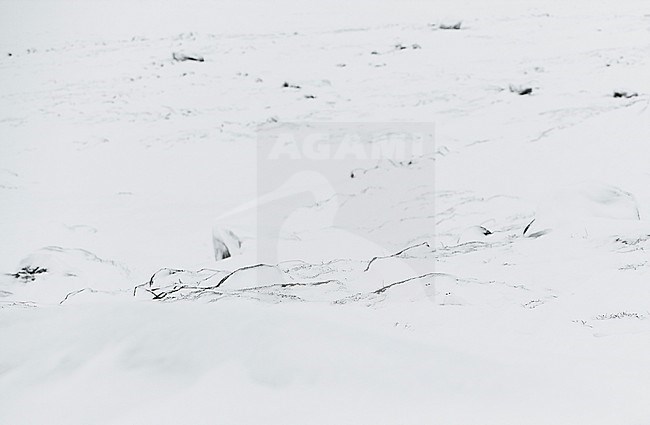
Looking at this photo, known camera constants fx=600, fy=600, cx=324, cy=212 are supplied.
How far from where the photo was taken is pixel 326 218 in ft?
12.0

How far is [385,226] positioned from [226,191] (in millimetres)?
1162

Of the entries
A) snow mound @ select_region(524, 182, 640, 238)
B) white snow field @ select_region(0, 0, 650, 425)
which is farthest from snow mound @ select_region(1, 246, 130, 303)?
snow mound @ select_region(524, 182, 640, 238)

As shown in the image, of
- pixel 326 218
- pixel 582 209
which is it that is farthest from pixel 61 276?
pixel 582 209

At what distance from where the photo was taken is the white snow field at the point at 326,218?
1.56 metres

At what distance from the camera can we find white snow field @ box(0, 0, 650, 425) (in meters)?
1.56

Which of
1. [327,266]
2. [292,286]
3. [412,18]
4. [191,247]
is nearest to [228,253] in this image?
[191,247]

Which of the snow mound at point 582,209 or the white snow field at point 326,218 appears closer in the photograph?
the white snow field at point 326,218

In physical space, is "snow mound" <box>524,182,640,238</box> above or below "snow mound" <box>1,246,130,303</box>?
above

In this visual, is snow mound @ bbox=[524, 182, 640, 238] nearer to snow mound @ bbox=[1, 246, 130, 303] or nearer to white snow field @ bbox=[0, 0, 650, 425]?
white snow field @ bbox=[0, 0, 650, 425]

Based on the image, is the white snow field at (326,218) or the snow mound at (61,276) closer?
the white snow field at (326,218)

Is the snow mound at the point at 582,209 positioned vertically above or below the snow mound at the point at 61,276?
above

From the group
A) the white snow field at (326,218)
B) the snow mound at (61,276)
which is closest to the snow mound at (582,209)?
the white snow field at (326,218)

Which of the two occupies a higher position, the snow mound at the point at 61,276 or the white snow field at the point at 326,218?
the white snow field at the point at 326,218

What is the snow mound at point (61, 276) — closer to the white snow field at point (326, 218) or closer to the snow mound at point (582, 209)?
the white snow field at point (326, 218)
